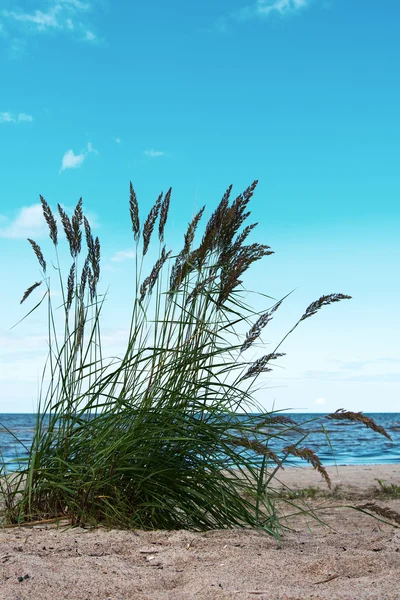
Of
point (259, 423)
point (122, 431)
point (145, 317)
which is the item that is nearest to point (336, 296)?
point (259, 423)

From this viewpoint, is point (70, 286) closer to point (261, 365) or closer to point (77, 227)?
point (77, 227)

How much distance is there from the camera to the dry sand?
6.93 feet

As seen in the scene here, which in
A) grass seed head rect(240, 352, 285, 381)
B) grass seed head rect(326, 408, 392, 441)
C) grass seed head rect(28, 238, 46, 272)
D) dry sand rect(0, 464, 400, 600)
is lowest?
dry sand rect(0, 464, 400, 600)

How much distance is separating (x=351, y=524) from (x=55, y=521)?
1.95 m

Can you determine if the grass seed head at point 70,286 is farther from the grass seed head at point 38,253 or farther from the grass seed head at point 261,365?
the grass seed head at point 261,365

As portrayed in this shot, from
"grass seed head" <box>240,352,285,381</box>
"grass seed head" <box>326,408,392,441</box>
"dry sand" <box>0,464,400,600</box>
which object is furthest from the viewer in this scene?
"grass seed head" <box>240,352,285,381</box>

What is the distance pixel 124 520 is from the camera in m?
2.95

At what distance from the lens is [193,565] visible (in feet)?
7.96

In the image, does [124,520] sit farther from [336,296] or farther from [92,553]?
[336,296]

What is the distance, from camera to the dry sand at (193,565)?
2.11 meters

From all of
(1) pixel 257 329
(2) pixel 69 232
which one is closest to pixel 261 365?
(1) pixel 257 329

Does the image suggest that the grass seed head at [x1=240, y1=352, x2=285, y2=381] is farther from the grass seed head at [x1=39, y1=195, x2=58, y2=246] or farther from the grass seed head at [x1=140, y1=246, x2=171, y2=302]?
the grass seed head at [x1=39, y1=195, x2=58, y2=246]

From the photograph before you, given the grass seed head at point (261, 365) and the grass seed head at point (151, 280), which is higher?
the grass seed head at point (151, 280)

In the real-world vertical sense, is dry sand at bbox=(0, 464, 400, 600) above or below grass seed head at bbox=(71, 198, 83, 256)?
below
